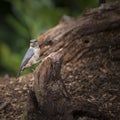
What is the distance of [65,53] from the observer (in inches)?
303

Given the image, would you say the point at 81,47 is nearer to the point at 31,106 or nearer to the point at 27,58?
the point at 27,58

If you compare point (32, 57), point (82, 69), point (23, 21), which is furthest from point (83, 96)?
point (23, 21)

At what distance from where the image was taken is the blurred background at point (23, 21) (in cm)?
1026

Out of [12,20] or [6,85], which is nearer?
[6,85]

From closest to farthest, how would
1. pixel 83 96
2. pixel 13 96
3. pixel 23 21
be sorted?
pixel 83 96 < pixel 13 96 < pixel 23 21

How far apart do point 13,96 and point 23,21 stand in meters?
4.85

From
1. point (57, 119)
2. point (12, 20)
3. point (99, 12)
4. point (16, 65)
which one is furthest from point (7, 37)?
point (57, 119)

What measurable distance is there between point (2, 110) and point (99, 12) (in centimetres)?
211

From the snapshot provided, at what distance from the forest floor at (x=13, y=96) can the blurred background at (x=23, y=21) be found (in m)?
2.10

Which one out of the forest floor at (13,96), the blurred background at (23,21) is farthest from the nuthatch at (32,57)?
the blurred background at (23,21)

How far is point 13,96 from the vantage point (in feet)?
23.0

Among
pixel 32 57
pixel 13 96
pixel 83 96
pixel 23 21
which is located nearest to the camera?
pixel 83 96

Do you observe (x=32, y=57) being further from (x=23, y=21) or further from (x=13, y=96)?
(x=23, y=21)

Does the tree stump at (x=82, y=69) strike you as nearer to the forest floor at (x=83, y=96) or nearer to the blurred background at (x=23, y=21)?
the forest floor at (x=83, y=96)
